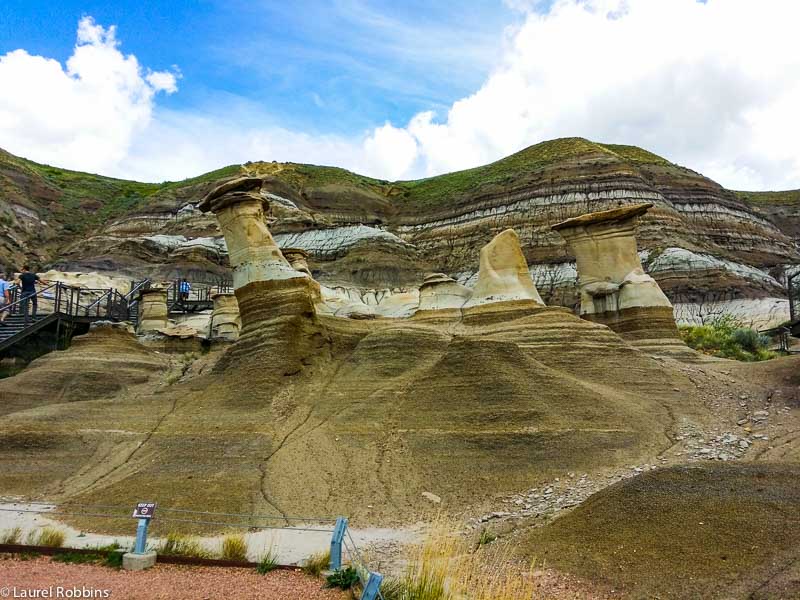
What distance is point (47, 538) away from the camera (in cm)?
845

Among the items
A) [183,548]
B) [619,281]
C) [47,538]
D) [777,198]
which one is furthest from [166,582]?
[777,198]

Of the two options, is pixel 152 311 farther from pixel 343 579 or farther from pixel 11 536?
pixel 343 579

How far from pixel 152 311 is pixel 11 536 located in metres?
21.8

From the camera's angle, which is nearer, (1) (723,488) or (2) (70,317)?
(1) (723,488)

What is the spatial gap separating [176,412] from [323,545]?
22.9 ft

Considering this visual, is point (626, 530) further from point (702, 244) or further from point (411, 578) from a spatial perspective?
point (702, 244)

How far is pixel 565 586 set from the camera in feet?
22.0

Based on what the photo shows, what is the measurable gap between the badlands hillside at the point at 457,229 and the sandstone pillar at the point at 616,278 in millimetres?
17304

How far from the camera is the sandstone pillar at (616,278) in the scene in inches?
793

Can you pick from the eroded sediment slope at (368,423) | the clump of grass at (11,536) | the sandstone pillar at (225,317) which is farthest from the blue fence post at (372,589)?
the sandstone pillar at (225,317)

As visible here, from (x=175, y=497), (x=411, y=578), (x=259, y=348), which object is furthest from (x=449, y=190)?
(x=411, y=578)

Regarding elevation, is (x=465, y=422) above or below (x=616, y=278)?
below

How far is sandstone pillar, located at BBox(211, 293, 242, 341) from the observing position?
94.7ft

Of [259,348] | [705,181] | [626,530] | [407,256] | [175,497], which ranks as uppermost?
[705,181]
